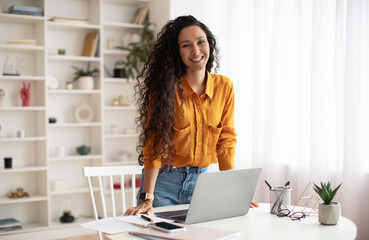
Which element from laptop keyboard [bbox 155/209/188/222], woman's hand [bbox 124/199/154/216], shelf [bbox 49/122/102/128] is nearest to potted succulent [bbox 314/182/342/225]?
laptop keyboard [bbox 155/209/188/222]

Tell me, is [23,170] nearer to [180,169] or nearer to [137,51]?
[137,51]

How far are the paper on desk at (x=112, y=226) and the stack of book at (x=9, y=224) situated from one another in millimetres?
2902

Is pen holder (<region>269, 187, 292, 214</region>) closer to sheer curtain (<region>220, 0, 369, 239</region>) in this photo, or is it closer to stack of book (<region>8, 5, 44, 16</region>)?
sheer curtain (<region>220, 0, 369, 239</region>)

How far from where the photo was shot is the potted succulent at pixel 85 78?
181 inches

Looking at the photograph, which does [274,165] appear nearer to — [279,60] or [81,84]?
[279,60]

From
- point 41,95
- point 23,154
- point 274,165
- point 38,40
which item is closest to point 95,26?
point 38,40

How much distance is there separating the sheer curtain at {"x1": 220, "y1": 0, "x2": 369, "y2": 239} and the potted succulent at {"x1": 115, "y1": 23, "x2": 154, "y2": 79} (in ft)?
3.15

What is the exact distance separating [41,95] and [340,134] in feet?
9.25

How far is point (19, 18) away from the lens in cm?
427

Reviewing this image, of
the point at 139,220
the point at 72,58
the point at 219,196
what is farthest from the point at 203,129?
the point at 72,58

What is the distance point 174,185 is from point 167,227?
0.51 meters

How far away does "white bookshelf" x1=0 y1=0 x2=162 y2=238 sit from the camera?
4.39m

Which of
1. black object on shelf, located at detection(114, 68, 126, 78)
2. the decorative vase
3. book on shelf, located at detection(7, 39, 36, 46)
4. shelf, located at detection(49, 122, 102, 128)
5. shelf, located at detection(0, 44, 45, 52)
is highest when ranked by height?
book on shelf, located at detection(7, 39, 36, 46)

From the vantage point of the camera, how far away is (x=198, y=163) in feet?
6.77
